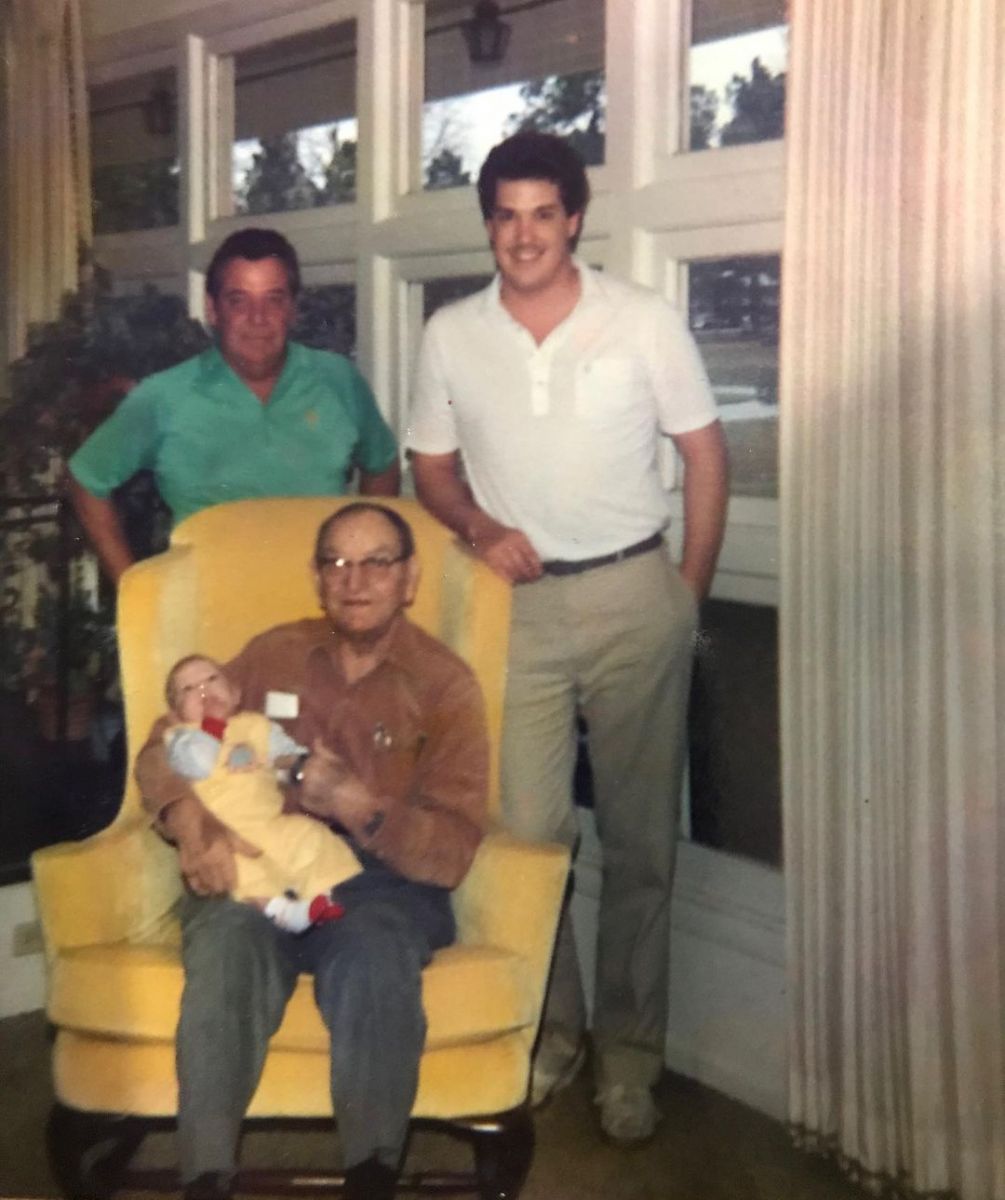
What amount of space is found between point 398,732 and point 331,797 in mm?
130

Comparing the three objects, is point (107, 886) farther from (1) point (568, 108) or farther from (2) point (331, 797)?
(1) point (568, 108)

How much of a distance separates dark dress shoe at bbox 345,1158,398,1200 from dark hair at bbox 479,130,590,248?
45.3 inches

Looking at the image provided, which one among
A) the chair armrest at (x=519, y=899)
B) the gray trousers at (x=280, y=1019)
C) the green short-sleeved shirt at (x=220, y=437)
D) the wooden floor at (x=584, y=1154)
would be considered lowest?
the wooden floor at (x=584, y=1154)

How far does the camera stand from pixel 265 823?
154 centimetres

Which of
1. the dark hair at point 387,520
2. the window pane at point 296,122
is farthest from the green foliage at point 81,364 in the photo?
the dark hair at point 387,520

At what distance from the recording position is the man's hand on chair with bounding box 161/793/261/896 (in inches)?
61.3

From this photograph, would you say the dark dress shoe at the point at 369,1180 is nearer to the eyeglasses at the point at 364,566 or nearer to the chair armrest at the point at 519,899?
the chair armrest at the point at 519,899

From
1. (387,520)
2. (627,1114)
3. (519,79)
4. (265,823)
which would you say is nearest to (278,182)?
(519,79)

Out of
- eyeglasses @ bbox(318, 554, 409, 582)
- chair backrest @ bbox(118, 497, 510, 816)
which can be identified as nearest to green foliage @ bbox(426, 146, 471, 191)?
chair backrest @ bbox(118, 497, 510, 816)

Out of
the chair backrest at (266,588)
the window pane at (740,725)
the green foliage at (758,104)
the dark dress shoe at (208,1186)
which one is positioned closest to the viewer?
the dark dress shoe at (208,1186)

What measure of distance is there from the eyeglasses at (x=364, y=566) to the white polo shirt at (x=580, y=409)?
0.21 meters

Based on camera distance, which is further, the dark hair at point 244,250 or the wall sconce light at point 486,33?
the dark hair at point 244,250

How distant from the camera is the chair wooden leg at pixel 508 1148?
5.22 feet

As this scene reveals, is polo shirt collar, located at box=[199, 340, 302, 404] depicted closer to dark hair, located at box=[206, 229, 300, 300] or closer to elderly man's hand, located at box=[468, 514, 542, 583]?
dark hair, located at box=[206, 229, 300, 300]
